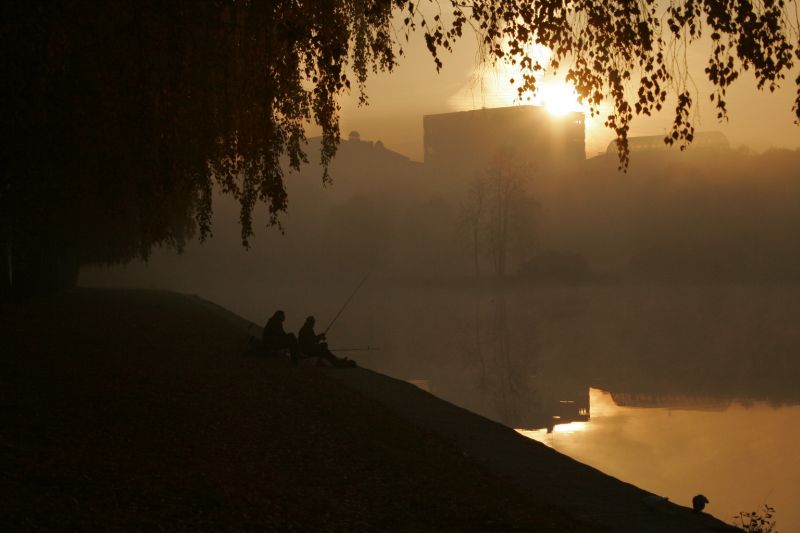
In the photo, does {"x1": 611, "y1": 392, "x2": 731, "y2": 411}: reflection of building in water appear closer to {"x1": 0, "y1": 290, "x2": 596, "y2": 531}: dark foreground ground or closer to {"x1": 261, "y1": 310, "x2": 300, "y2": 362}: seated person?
{"x1": 261, "y1": 310, "x2": 300, "y2": 362}: seated person

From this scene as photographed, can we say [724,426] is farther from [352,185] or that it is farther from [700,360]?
[352,185]

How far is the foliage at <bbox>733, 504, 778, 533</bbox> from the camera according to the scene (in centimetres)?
1020

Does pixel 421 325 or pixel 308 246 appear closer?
pixel 421 325

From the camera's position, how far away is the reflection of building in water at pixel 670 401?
2122 cm

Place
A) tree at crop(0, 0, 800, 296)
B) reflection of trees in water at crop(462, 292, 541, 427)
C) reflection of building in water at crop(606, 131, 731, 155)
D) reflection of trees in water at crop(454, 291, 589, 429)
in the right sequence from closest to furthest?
tree at crop(0, 0, 800, 296) → reflection of trees in water at crop(454, 291, 589, 429) → reflection of trees in water at crop(462, 292, 541, 427) → reflection of building in water at crop(606, 131, 731, 155)

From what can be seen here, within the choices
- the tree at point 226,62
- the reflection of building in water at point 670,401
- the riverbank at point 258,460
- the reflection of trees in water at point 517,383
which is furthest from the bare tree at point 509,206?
the tree at point 226,62

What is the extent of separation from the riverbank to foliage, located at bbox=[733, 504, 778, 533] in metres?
0.83

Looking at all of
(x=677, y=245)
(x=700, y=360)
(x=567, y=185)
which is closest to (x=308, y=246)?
(x=567, y=185)

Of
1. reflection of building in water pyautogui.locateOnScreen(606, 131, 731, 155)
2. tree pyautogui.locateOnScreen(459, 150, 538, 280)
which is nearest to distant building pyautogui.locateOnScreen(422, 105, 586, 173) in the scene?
reflection of building in water pyautogui.locateOnScreen(606, 131, 731, 155)

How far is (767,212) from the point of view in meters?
92.1

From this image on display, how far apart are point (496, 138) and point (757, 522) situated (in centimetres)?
13734

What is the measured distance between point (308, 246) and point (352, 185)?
151ft

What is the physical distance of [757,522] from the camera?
1135 centimetres

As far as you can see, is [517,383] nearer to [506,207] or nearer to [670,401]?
[670,401]
